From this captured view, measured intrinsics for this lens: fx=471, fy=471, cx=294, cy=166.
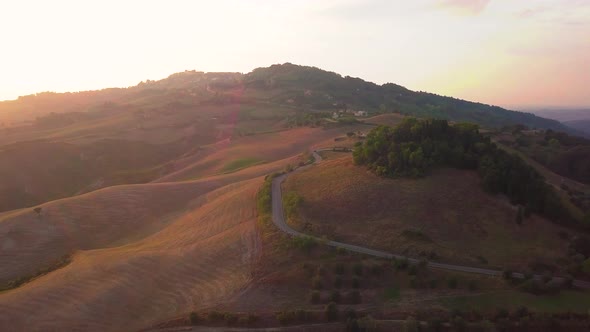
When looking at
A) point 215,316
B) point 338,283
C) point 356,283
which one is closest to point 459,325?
point 356,283

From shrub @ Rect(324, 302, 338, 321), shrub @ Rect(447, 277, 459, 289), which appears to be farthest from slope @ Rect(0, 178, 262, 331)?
shrub @ Rect(447, 277, 459, 289)

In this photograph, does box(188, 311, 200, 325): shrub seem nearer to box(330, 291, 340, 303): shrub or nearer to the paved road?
box(330, 291, 340, 303): shrub

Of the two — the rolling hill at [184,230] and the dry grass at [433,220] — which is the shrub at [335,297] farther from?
the dry grass at [433,220]

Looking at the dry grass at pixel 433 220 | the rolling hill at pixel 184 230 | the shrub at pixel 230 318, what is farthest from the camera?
the dry grass at pixel 433 220

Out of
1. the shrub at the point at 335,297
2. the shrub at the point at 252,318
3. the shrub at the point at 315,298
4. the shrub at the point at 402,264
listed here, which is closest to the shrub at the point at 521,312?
the shrub at the point at 402,264

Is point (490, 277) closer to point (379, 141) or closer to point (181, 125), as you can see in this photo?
point (379, 141)

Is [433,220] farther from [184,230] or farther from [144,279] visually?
[184,230]
